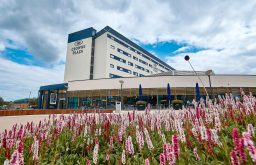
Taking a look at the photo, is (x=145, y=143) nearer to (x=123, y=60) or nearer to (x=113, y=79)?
(x=113, y=79)

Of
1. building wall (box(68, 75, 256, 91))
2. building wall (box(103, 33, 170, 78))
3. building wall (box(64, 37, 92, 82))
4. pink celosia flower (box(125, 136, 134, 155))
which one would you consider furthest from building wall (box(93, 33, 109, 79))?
pink celosia flower (box(125, 136, 134, 155))

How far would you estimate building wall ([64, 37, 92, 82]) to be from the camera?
187ft

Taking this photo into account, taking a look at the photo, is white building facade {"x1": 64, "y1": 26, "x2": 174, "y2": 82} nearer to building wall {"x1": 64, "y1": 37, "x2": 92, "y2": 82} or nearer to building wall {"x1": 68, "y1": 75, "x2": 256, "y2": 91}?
building wall {"x1": 64, "y1": 37, "x2": 92, "y2": 82}

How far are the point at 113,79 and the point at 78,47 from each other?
27139mm

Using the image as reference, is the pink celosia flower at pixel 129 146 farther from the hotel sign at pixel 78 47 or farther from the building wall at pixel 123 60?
the hotel sign at pixel 78 47

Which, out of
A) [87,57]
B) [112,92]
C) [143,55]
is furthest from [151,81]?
[143,55]

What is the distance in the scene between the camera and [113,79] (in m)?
39.9

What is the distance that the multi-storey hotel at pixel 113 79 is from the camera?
114 feet

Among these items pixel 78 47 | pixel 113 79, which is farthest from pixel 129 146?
pixel 78 47

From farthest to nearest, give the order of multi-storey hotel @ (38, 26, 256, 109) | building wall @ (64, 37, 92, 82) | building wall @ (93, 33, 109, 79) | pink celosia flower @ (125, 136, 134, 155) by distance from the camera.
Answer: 1. building wall @ (64, 37, 92, 82)
2. building wall @ (93, 33, 109, 79)
3. multi-storey hotel @ (38, 26, 256, 109)
4. pink celosia flower @ (125, 136, 134, 155)

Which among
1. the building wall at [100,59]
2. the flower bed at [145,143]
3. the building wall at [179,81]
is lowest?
the flower bed at [145,143]

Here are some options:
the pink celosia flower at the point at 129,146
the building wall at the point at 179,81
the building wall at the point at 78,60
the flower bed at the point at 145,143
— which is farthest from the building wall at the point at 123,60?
the pink celosia flower at the point at 129,146

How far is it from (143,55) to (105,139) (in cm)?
7442

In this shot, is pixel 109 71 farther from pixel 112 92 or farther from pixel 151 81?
pixel 151 81
